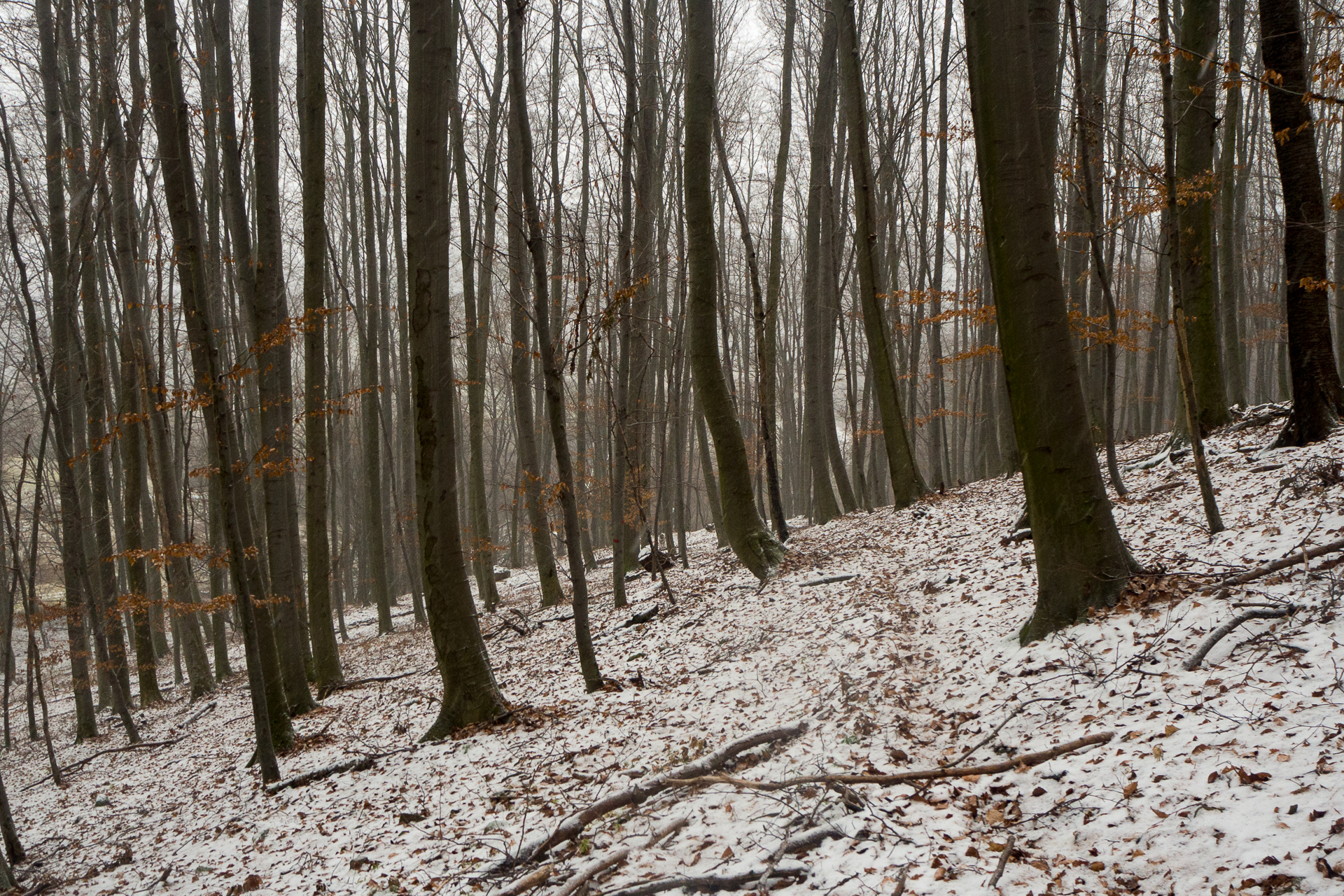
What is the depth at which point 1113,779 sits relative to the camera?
322cm

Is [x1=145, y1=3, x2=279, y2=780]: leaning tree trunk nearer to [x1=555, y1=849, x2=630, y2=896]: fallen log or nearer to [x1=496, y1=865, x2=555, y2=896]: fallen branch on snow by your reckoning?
[x1=496, y1=865, x2=555, y2=896]: fallen branch on snow

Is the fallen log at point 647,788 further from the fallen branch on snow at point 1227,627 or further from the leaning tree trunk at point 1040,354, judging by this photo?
the fallen branch on snow at point 1227,627

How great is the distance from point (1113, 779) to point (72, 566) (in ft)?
45.1

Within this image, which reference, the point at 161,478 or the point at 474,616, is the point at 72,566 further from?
the point at 474,616

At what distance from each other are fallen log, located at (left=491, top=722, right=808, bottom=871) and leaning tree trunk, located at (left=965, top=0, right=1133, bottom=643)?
190cm

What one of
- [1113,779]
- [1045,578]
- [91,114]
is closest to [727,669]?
[1045,578]

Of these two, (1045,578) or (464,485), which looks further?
(464,485)

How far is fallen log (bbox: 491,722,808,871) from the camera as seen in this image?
3.92 metres

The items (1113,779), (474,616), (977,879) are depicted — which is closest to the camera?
(977,879)

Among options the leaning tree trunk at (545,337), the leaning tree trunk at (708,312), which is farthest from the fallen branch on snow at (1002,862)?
the leaning tree trunk at (708,312)

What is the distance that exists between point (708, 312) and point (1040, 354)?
504 cm

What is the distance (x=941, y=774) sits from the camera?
3.58 m

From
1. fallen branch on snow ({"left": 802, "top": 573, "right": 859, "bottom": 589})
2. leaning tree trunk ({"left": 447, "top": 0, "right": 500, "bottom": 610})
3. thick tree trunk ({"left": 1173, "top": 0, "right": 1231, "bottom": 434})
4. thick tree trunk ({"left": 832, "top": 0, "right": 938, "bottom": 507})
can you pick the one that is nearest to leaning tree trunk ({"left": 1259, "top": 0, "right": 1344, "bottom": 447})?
thick tree trunk ({"left": 1173, "top": 0, "right": 1231, "bottom": 434})

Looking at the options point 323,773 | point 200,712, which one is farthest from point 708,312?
point 200,712
